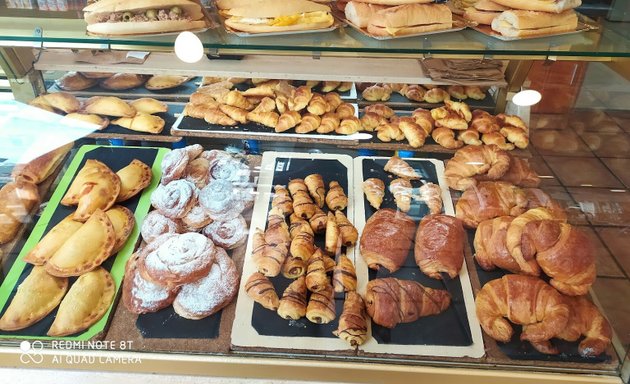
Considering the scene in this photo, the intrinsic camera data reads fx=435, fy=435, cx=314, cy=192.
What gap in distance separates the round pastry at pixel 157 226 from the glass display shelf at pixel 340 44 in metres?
0.72

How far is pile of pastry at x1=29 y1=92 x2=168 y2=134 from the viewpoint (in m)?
2.26

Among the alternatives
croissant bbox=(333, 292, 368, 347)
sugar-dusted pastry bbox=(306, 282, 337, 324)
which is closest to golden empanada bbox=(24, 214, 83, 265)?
sugar-dusted pastry bbox=(306, 282, 337, 324)

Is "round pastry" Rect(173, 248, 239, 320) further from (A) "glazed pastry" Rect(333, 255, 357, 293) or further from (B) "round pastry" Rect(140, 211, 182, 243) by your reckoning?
(A) "glazed pastry" Rect(333, 255, 357, 293)

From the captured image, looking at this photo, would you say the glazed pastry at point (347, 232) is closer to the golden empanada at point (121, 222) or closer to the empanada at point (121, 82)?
the golden empanada at point (121, 222)

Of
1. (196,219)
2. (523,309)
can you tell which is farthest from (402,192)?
(196,219)

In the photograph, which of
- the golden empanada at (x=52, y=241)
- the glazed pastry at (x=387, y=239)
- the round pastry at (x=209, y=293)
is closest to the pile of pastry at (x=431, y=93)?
the glazed pastry at (x=387, y=239)

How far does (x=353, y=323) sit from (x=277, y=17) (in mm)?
1121

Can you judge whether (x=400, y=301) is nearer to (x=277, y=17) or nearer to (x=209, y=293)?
(x=209, y=293)

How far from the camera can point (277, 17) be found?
1562 millimetres

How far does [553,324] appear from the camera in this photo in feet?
4.98

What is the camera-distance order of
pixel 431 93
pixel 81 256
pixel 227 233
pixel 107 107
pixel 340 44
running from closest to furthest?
pixel 340 44 → pixel 81 256 → pixel 227 233 → pixel 107 107 → pixel 431 93

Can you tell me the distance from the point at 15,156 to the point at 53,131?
22 cm

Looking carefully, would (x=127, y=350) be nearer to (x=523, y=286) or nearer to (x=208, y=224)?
(x=208, y=224)

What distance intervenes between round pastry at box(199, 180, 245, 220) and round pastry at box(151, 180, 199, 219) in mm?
52
